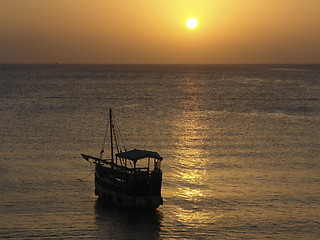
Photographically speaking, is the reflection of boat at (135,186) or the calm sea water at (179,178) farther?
the reflection of boat at (135,186)

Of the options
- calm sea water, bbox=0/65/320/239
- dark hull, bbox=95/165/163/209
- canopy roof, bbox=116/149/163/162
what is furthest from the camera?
canopy roof, bbox=116/149/163/162

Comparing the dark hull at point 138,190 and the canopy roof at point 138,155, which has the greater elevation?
the canopy roof at point 138,155

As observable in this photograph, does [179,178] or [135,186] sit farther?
[179,178]

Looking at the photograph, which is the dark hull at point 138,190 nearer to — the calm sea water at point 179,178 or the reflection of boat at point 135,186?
the reflection of boat at point 135,186

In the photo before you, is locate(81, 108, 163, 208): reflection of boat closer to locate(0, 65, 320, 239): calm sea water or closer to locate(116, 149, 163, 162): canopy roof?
locate(116, 149, 163, 162): canopy roof

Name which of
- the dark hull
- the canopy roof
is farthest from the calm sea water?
the canopy roof

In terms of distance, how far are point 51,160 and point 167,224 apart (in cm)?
2164

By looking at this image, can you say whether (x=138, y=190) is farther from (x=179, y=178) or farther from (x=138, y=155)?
(x=179, y=178)

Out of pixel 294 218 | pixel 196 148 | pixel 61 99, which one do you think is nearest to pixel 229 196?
pixel 294 218

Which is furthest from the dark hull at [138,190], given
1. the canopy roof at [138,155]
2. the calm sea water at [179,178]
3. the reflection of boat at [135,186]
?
the canopy roof at [138,155]

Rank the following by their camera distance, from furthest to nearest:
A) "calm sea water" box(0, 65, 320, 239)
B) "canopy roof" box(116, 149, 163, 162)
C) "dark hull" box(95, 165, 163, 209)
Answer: "canopy roof" box(116, 149, 163, 162)
"dark hull" box(95, 165, 163, 209)
"calm sea water" box(0, 65, 320, 239)

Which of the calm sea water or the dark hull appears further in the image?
the dark hull

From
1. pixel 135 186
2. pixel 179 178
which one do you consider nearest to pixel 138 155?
pixel 135 186

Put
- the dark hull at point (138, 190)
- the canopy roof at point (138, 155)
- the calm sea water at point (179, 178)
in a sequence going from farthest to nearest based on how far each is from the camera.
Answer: the canopy roof at point (138, 155)
the dark hull at point (138, 190)
the calm sea water at point (179, 178)
